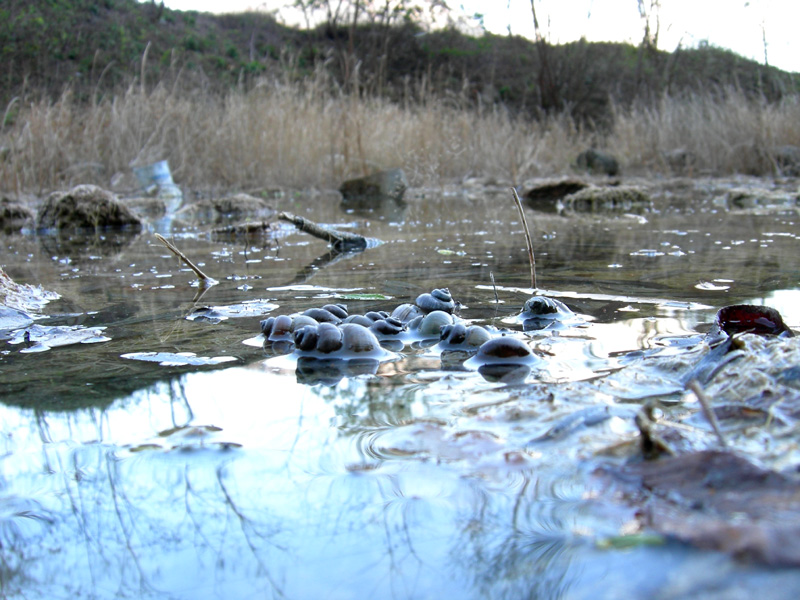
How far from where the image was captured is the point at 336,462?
96 centimetres

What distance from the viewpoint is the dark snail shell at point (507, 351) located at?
1396 mm

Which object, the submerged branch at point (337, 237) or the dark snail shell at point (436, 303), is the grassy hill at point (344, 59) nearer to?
the submerged branch at point (337, 237)

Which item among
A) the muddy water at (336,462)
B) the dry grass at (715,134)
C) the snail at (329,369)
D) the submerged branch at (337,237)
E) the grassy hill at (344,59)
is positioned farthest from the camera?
the grassy hill at (344,59)

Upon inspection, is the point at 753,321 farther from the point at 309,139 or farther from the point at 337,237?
the point at 309,139

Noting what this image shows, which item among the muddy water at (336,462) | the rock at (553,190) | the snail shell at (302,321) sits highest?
the rock at (553,190)

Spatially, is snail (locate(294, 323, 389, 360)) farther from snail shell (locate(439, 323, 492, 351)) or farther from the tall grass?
the tall grass

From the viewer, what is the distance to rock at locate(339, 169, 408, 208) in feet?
32.0

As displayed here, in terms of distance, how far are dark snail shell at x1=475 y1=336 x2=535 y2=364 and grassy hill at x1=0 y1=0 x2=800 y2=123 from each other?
1312 centimetres

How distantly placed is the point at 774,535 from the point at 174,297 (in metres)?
2.10

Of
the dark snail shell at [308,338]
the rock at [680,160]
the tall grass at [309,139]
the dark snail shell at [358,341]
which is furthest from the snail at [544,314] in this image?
the rock at [680,160]

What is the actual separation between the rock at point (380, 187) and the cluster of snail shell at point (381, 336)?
7.98m

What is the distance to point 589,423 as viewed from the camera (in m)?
1.00

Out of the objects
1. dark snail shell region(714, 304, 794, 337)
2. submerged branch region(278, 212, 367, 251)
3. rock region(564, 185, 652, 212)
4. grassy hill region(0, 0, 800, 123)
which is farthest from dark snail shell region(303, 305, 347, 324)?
grassy hill region(0, 0, 800, 123)

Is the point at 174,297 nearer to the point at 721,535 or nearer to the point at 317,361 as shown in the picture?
the point at 317,361
